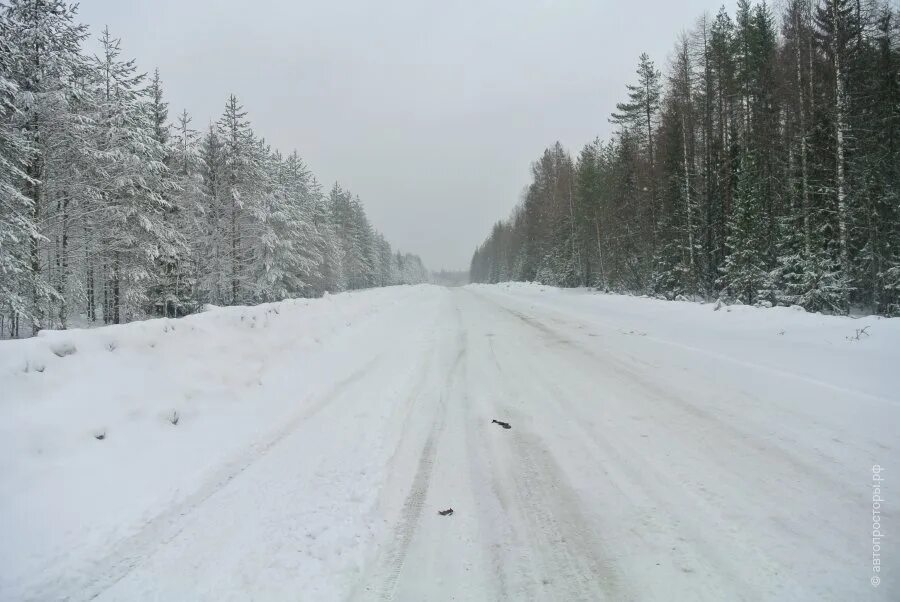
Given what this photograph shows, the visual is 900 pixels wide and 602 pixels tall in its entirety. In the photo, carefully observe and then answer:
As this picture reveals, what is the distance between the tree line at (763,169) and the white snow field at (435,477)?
11138 mm

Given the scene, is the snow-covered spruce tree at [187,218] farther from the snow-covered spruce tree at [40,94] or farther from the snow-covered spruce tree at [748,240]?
the snow-covered spruce tree at [748,240]

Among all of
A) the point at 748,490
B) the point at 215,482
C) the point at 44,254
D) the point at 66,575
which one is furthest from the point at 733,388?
the point at 44,254

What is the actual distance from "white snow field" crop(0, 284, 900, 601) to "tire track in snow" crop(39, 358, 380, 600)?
0.01 metres

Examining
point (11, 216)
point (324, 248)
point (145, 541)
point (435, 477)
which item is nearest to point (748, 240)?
point (435, 477)

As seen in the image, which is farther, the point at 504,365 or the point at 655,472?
the point at 504,365

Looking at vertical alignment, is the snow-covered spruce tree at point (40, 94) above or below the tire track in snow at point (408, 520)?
above

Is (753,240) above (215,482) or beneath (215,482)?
above

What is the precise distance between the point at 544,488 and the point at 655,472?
92cm

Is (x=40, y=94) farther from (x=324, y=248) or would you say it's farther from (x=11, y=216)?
(x=324, y=248)

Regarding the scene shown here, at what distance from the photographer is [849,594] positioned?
1.91 m

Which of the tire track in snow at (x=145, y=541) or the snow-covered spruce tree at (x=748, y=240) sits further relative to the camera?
the snow-covered spruce tree at (x=748, y=240)

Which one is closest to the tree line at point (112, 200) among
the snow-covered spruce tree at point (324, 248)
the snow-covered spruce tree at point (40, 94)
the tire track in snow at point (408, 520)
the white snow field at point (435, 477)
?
the snow-covered spruce tree at point (40, 94)

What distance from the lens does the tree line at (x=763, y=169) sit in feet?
46.3

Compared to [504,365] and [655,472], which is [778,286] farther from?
[655,472]
